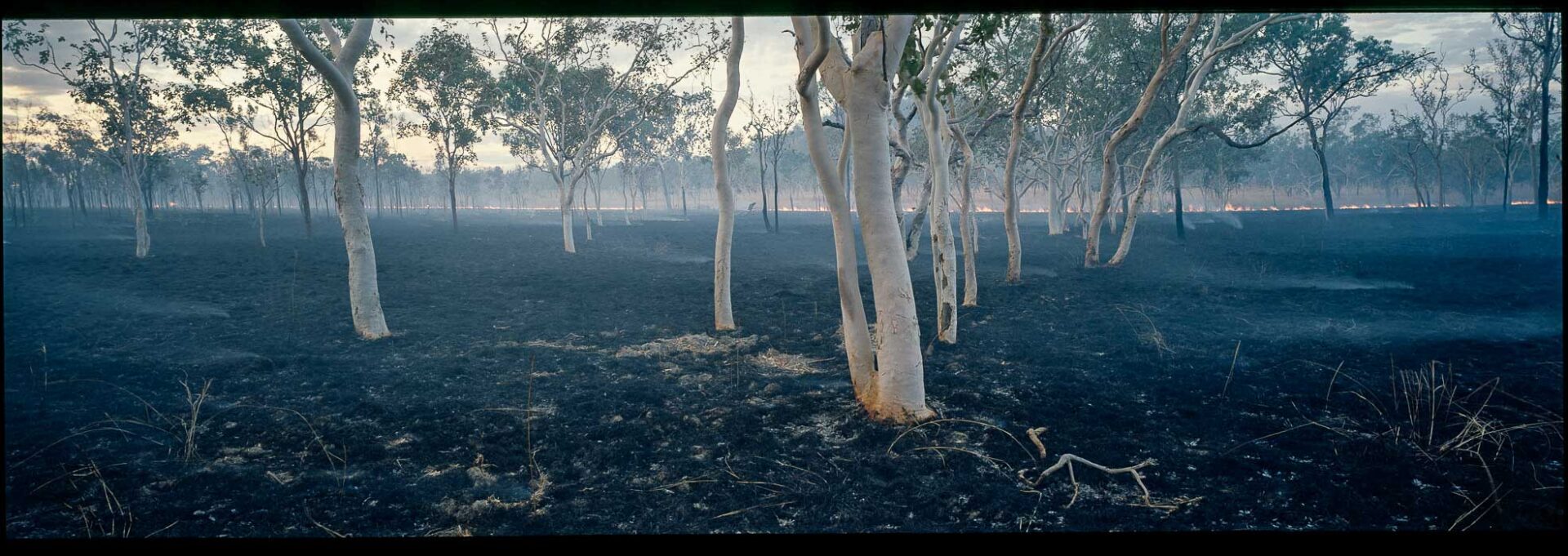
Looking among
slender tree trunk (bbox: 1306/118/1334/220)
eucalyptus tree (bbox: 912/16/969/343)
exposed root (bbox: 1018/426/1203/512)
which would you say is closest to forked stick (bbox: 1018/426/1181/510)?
exposed root (bbox: 1018/426/1203/512)

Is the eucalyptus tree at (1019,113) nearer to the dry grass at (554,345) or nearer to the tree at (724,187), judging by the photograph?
the tree at (724,187)

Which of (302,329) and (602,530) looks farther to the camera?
(302,329)

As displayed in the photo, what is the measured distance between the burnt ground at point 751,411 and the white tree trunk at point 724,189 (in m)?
0.62

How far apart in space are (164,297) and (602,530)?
1631 centimetres

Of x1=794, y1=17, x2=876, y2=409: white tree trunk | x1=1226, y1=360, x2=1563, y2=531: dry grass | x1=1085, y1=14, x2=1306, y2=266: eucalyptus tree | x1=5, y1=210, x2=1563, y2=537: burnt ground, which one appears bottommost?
x1=1226, y1=360, x2=1563, y2=531: dry grass

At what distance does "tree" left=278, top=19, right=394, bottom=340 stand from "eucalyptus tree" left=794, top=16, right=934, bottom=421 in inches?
278

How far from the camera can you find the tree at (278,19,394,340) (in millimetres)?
10570

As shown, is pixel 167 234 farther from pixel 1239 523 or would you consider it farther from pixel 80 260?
pixel 1239 523

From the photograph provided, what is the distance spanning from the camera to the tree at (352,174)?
10.6 meters

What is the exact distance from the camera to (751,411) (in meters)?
8.27

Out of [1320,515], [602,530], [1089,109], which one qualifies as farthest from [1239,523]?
[1089,109]

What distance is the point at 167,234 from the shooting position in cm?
3609

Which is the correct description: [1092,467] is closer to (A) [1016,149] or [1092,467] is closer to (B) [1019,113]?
(B) [1019,113]

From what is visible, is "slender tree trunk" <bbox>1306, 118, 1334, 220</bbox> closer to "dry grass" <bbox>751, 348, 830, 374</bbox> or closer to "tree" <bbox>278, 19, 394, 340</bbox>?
"dry grass" <bbox>751, 348, 830, 374</bbox>
